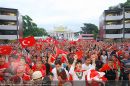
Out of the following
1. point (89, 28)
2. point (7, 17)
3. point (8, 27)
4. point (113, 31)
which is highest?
point (7, 17)

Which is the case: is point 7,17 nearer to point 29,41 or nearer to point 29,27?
point 29,27

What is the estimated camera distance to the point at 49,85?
8.41 meters

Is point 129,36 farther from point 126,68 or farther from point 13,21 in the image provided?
point 126,68

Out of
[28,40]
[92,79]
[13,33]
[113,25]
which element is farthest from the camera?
[113,25]

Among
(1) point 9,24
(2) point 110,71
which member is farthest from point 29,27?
(2) point 110,71

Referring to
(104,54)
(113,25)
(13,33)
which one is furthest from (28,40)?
(113,25)

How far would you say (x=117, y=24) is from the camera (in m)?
104

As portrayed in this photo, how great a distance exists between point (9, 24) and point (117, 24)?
28662 millimetres

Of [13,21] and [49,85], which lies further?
[13,21]

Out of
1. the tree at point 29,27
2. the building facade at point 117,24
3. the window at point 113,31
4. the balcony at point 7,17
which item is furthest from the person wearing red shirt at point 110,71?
the tree at point 29,27

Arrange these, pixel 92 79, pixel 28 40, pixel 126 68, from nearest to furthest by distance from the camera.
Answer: pixel 92 79
pixel 126 68
pixel 28 40

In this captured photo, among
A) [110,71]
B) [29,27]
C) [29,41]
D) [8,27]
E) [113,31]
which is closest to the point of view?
[110,71]

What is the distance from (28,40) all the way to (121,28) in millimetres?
81586

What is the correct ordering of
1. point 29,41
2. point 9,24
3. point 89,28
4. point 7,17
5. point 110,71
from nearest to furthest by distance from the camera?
1. point 110,71
2. point 29,41
3. point 7,17
4. point 9,24
5. point 89,28
